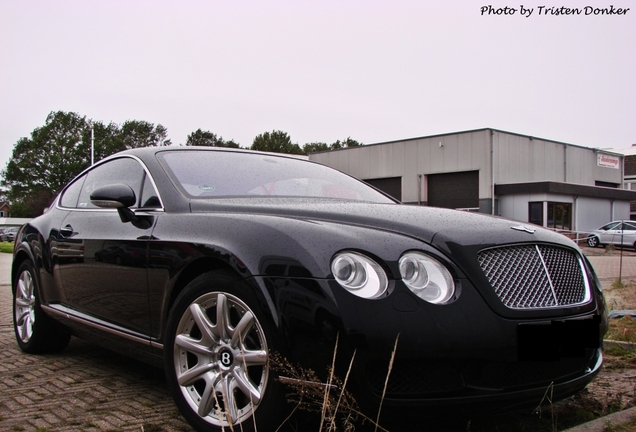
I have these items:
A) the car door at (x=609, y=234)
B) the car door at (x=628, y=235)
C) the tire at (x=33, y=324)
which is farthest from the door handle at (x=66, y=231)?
the car door at (x=609, y=234)

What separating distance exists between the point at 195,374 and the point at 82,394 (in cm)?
120

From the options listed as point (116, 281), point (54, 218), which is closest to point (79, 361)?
point (54, 218)

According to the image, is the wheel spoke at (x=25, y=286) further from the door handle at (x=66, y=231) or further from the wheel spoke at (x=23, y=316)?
the door handle at (x=66, y=231)

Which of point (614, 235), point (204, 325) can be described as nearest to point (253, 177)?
point (204, 325)

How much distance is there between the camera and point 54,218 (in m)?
4.64

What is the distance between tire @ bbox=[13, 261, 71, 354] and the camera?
4676 millimetres

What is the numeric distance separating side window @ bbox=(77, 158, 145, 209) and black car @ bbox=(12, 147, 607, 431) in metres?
0.28

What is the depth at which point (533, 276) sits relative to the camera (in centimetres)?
264

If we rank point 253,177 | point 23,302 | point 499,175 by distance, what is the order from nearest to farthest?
point 253,177 → point 23,302 → point 499,175

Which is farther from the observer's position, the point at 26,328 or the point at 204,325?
the point at 26,328

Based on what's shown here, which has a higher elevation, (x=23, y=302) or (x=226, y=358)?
(x=226, y=358)

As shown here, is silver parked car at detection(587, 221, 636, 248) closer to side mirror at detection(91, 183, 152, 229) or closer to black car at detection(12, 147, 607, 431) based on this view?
black car at detection(12, 147, 607, 431)

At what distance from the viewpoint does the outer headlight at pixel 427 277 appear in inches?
93.1

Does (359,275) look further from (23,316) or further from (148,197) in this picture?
(23,316)
